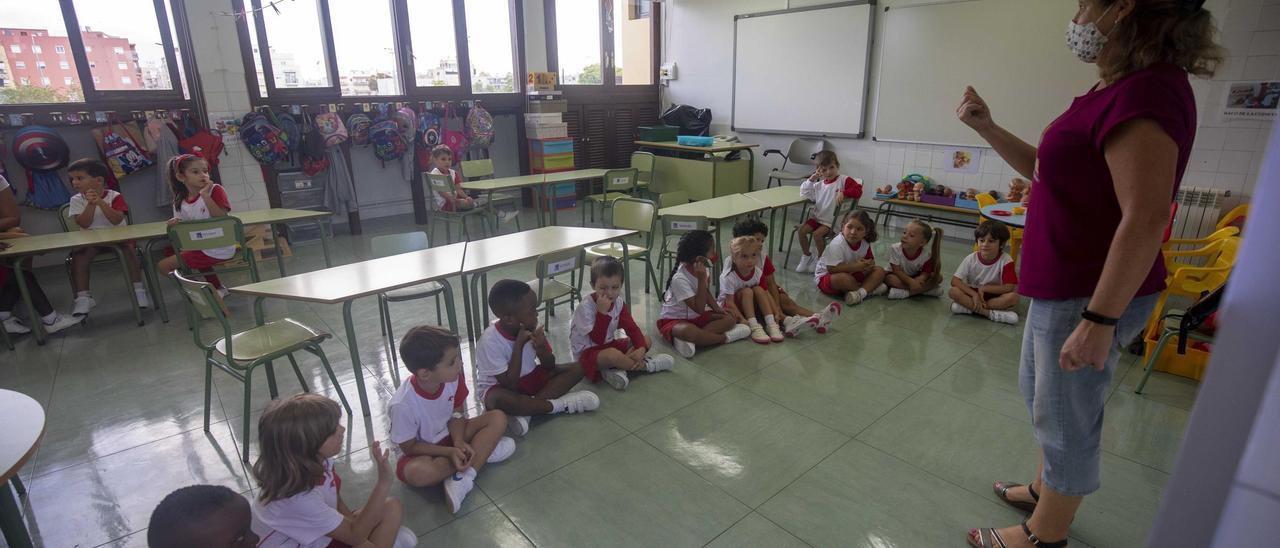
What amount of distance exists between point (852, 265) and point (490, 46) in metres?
5.15

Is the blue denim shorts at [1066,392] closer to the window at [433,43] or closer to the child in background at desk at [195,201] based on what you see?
the child in background at desk at [195,201]

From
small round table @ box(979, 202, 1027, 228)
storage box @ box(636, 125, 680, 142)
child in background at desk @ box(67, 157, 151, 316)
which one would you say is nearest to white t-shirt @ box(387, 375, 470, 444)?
child in background at desk @ box(67, 157, 151, 316)

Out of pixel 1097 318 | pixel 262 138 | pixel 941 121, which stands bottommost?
pixel 1097 318

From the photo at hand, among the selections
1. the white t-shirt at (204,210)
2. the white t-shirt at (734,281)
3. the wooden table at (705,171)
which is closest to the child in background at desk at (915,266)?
the white t-shirt at (734,281)

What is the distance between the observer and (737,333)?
11.5 ft

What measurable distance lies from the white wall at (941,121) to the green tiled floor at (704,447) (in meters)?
1.30

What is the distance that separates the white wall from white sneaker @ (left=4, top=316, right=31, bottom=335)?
5.53 m

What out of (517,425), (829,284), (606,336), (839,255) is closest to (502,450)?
(517,425)

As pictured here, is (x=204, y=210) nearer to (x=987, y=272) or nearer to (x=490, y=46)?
(x=490, y=46)

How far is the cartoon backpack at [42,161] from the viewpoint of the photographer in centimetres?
487

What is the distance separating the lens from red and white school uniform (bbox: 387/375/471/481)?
213 centimetres

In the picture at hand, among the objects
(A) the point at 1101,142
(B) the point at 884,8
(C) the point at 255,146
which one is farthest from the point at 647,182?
(A) the point at 1101,142

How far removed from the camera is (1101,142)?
1.31 meters

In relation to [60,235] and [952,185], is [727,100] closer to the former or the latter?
[952,185]
